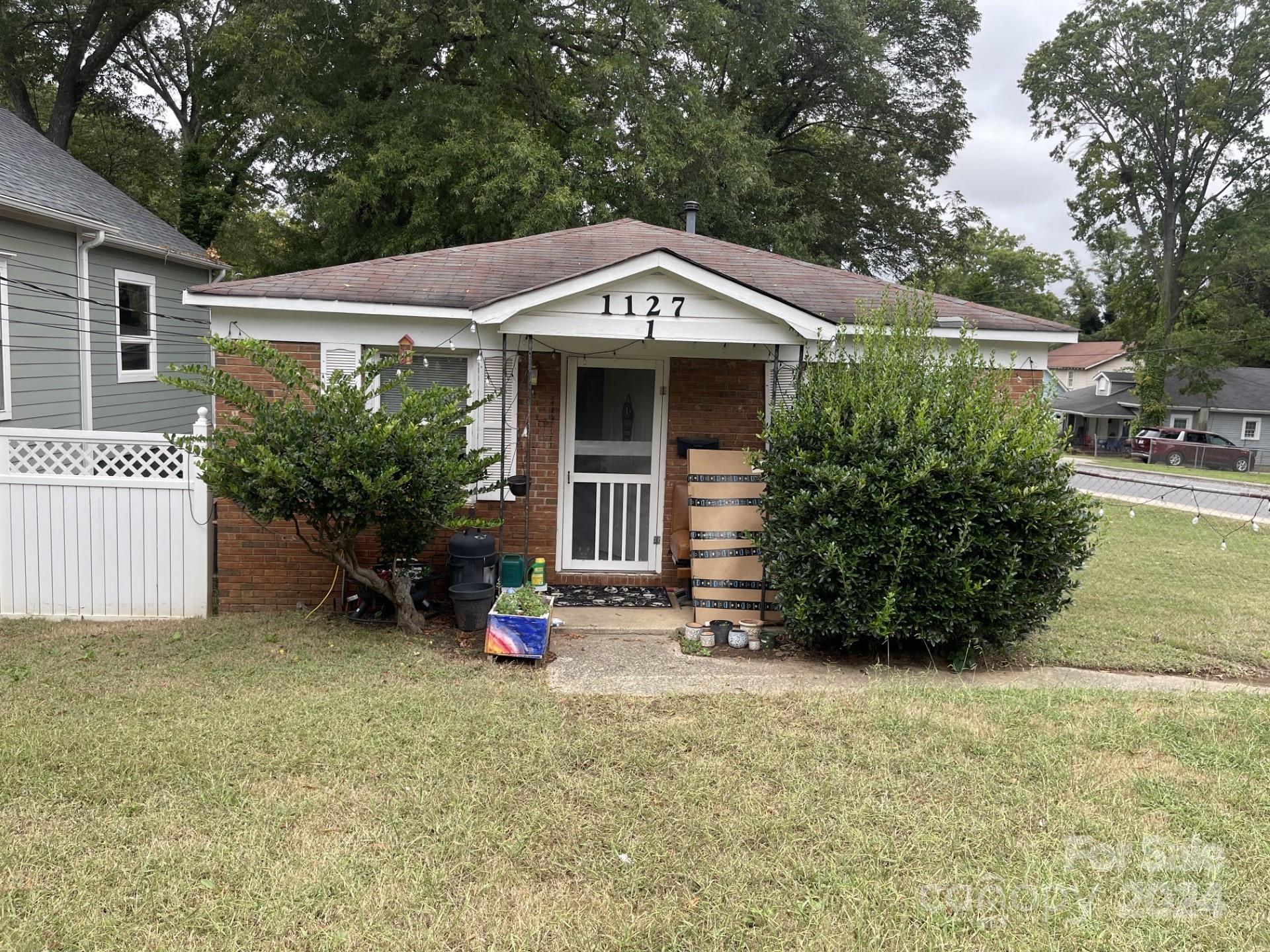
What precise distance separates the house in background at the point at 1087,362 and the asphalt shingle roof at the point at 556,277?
157ft

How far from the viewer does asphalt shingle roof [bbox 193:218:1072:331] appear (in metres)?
7.24

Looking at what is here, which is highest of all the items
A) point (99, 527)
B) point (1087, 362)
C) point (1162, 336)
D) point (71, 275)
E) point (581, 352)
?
point (1087, 362)

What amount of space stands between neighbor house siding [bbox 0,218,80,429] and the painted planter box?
7185 mm

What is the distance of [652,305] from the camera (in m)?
6.70

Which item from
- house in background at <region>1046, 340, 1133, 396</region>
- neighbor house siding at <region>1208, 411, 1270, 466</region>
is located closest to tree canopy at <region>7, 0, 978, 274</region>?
neighbor house siding at <region>1208, 411, 1270, 466</region>

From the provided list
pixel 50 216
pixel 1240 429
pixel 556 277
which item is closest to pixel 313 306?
pixel 556 277

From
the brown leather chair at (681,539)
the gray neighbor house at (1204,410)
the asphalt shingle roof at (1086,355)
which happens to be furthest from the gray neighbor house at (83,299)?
the asphalt shingle roof at (1086,355)

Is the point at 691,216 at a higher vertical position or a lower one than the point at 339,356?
higher

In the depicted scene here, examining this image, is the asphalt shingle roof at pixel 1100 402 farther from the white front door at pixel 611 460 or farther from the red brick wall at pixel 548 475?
the white front door at pixel 611 460

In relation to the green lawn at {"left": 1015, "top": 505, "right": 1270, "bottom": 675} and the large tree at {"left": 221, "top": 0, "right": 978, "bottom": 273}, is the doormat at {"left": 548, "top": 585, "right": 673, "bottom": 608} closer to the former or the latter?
the green lawn at {"left": 1015, "top": 505, "right": 1270, "bottom": 675}

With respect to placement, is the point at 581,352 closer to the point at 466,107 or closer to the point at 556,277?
the point at 556,277

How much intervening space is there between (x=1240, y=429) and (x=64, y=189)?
47.4 m

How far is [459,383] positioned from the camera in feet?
25.3

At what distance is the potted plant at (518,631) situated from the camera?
597cm
